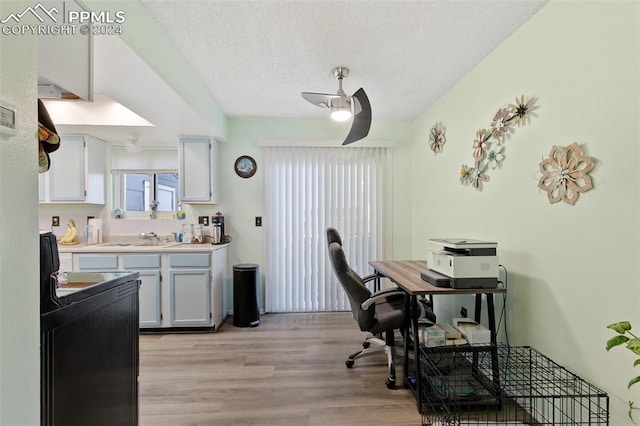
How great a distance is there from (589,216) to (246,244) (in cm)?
331

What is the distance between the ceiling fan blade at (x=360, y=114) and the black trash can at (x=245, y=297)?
6.40ft

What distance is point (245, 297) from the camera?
3439mm

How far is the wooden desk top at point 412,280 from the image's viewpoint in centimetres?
192

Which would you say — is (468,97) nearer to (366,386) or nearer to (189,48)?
(189,48)

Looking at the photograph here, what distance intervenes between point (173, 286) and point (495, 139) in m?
3.34

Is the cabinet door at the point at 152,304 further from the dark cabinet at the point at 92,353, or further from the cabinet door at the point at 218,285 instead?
the dark cabinet at the point at 92,353

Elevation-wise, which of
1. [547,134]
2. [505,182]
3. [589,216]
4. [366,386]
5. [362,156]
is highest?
[362,156]

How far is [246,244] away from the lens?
12.7 feet

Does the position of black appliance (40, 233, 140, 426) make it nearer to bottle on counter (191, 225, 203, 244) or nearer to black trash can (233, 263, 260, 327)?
black trash can (233, 263, 260, 327)

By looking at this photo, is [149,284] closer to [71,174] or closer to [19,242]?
[71,174]

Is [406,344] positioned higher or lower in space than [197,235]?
lower

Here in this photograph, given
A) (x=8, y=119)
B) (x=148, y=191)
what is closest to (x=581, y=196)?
(x=8, y=119)

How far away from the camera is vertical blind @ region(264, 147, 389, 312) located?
3832 mm

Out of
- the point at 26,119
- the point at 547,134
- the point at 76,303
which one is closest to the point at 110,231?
the point at 76,303
